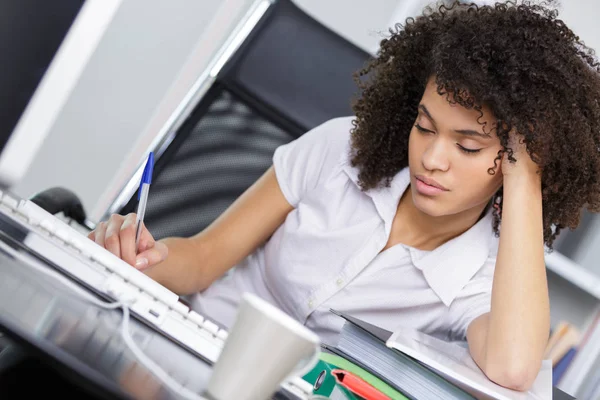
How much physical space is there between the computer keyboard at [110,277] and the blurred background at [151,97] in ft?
4.21

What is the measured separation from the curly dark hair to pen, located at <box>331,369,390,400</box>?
47 cm

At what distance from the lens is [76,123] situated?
224 cm

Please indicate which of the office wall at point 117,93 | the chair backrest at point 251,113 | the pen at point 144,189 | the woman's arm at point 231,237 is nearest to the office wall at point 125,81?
the office wall at point 117,93

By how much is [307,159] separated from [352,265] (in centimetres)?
22

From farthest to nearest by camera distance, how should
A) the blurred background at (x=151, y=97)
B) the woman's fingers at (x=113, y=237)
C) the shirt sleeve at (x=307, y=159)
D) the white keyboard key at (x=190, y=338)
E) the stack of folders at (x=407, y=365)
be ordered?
the blurred background at (x=151, y=97) → the shirt sleeve at (x=307, y=159) → the woman's fingers at (x=113, y=237) → the stack of folders at (x=407, y=365) → the white keyboard key at (x=190, y=338)

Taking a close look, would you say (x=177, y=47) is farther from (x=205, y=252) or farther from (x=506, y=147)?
(x=506, y=147)

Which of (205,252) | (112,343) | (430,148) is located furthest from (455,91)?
(112,343)

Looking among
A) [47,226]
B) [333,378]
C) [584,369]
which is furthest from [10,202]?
[584,369]

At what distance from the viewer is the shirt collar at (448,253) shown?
4.07 ft

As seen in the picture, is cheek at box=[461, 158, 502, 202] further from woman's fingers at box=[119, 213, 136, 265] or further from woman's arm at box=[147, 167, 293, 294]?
woman's fingers at box=[119, 213, 136, 265]

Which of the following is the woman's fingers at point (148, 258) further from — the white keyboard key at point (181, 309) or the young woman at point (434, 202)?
the white keyboard key at point (181, 309)

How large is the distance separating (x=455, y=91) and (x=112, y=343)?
0.65m

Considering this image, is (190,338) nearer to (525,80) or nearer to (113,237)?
(113,237)

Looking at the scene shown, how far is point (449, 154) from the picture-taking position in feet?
3.53
